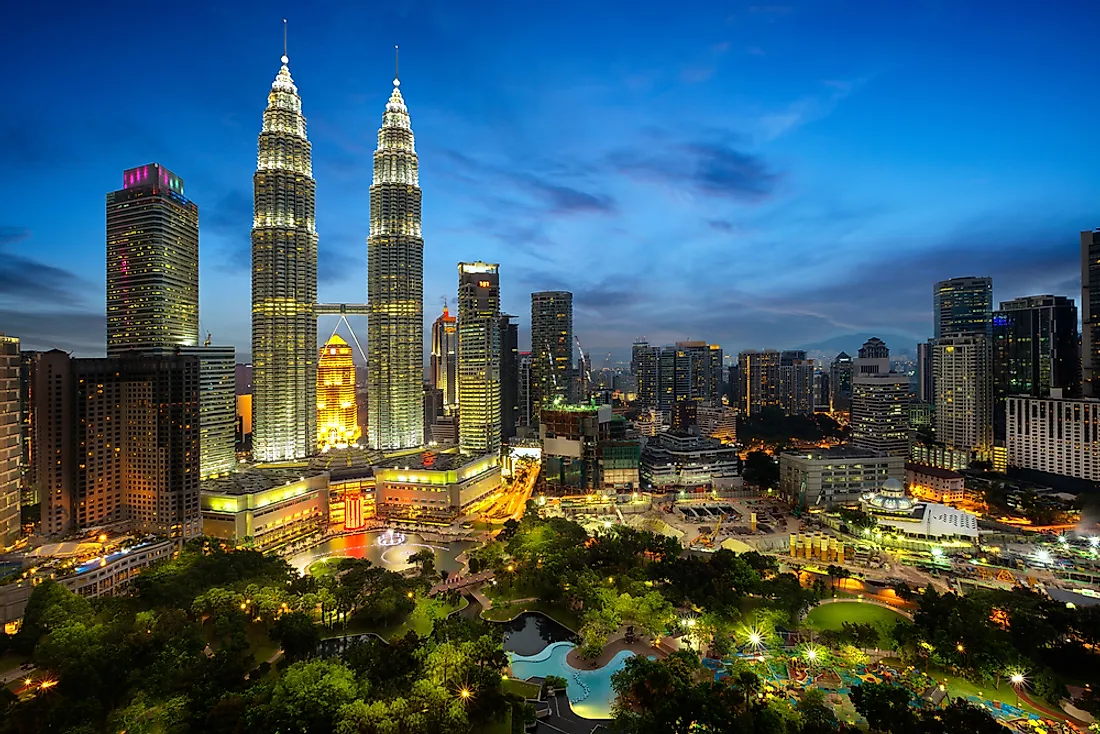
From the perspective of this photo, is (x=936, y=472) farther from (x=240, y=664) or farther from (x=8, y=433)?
(x=8, y=433)

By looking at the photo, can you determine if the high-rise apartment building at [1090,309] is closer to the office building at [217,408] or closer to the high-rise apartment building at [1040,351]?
the high-rise apartment building at [1040,351]

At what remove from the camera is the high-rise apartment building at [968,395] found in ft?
164

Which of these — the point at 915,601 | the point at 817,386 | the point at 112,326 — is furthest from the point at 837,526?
the point at 817,386

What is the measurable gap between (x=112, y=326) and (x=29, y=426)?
1022cm

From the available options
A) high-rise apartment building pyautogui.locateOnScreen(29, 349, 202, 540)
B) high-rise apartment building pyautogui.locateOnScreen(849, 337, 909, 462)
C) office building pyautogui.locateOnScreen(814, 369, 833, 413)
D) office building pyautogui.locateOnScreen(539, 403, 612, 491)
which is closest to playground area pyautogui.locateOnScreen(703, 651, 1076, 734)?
office building pyautogui.locateOnScreen(539, 403, 612, 491)

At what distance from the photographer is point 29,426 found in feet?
114

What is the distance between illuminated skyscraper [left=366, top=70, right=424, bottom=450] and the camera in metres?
53.5

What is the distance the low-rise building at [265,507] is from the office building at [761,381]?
65.2 meters

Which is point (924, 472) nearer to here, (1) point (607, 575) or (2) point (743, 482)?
(2) point (743, 482)

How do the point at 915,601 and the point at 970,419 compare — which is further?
the point at 970,419

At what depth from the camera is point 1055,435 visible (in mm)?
40281

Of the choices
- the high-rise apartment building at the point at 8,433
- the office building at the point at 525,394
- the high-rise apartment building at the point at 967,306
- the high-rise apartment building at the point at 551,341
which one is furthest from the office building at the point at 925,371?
the high-rise apartment building at the point at 8,433

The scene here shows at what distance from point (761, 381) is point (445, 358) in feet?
160

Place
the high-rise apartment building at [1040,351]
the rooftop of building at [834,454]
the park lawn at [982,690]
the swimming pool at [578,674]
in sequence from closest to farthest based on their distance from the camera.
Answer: the park lawn at [982,690]
the swimming pool at [578,674]
the rooftop of building at [834,454]
the high-rise apartment building at [1040,351]
